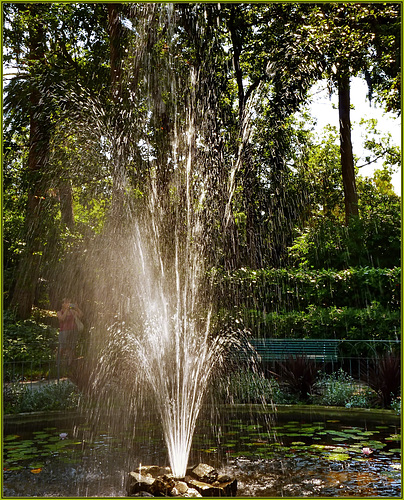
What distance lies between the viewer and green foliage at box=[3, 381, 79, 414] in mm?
8648

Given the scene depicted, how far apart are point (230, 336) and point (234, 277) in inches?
77.8

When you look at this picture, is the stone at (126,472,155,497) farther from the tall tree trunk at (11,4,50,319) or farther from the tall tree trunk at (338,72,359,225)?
the tall tree trunk at (338,72,359,225)

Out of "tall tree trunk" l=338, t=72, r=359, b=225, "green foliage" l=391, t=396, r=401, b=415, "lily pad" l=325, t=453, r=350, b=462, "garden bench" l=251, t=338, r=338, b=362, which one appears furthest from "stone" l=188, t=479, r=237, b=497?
"tall tree trunk" l=338, t=72, r=359, b=225

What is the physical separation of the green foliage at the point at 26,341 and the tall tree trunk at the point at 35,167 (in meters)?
1.14

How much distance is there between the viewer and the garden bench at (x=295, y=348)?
10656mm

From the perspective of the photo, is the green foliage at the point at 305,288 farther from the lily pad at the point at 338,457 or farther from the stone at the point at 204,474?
the stone at the point at 204,474

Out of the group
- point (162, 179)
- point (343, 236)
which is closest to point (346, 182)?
point (343, 236)

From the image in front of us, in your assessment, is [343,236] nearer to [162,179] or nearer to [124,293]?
[162,179]

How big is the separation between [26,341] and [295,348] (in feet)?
23.2

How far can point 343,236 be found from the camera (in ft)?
48.5

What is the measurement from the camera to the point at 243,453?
606 cm

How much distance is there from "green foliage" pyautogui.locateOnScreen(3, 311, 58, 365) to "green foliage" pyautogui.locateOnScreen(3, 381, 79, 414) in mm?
1839

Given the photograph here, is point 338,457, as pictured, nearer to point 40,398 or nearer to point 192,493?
point 192,493

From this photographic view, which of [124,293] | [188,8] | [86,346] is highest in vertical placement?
[188,8]
